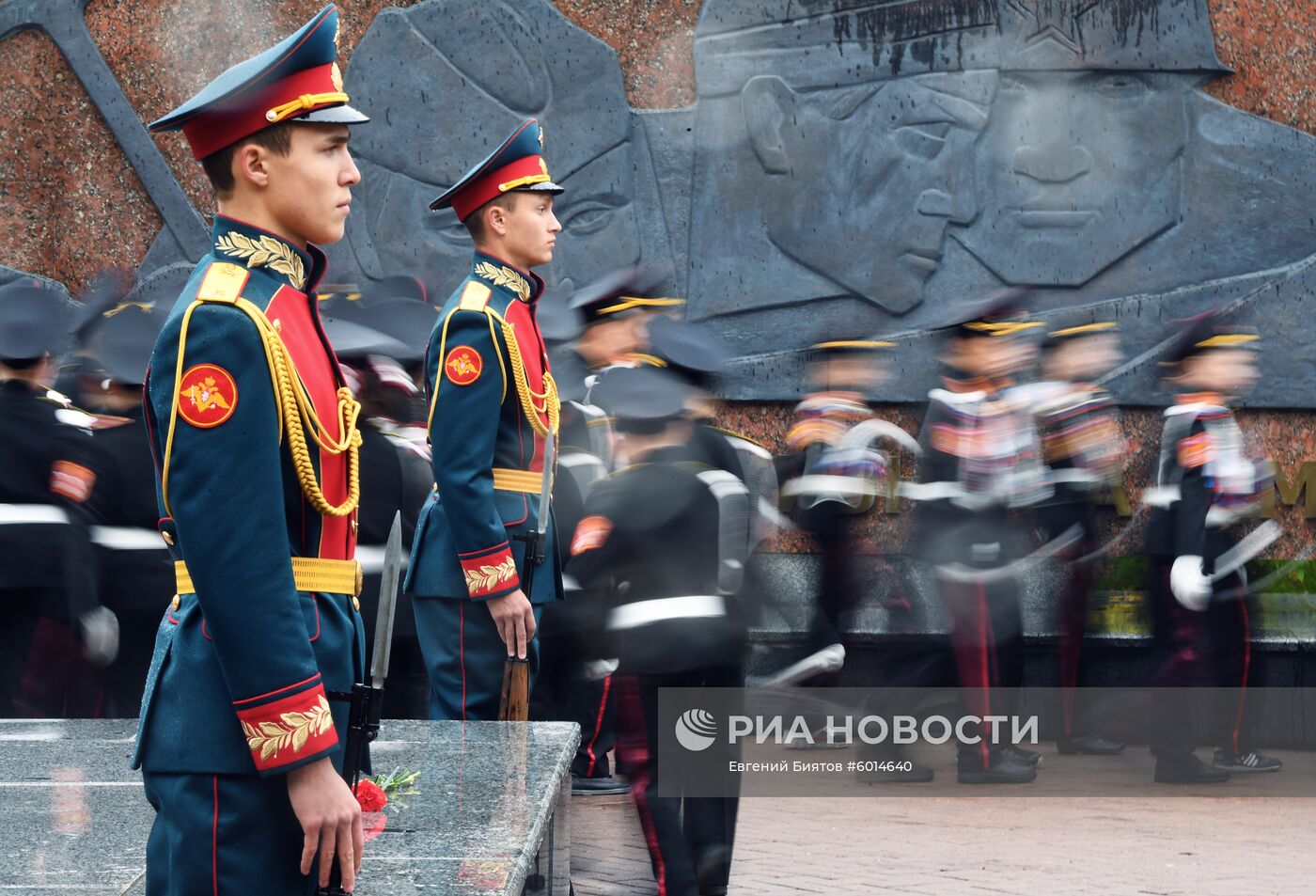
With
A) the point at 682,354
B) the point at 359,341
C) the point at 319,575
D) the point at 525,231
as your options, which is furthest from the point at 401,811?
the point at 359,341

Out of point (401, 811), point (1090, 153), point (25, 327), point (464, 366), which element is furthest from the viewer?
point (1090, 153)

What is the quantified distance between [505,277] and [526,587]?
2.68 feet

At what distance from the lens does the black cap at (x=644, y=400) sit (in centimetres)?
442

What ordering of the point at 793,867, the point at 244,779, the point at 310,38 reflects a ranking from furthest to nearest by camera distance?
the point at 793,867 → the point at 310,38 → the point at 244,779

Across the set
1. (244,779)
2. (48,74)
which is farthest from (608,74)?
(244,779)

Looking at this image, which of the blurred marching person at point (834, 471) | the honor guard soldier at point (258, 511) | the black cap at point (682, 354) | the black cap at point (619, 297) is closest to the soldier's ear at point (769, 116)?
the black cap at point (619, 297)

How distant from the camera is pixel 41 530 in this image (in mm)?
5445

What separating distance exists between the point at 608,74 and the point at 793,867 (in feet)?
15.1

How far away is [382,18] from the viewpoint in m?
8.70

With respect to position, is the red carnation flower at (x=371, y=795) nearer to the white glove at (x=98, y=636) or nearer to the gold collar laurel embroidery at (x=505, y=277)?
the gold collar laurel embroidery at (x=505, y=277)

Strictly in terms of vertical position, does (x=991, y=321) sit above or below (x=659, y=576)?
above

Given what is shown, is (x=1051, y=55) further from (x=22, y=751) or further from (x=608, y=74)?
(x=22, y=751)

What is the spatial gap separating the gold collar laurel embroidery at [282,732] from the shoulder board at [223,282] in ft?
1.66

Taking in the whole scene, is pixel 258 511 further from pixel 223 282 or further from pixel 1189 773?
pixel 1189 773
